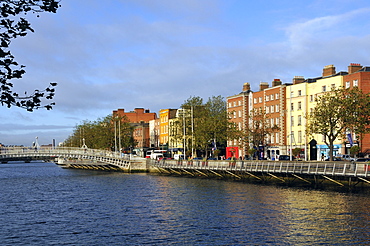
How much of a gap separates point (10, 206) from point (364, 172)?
3479 cm

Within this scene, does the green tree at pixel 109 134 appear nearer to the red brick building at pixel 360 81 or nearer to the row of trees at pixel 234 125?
the row of trees at pixel 234 125

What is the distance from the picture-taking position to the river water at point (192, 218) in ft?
111

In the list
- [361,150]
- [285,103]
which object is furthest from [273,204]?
[285,103]

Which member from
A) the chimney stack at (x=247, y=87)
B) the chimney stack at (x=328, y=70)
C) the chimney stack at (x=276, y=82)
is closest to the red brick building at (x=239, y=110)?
the chimney stack at (x=247, y=87)

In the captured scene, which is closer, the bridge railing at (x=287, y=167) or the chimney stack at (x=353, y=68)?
the bridge railing at (x=287, y=167)

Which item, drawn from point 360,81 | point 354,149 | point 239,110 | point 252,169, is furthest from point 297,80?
point 252,169

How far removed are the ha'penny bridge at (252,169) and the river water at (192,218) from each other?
2.89 m

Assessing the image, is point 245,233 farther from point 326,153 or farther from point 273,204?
point 326,153

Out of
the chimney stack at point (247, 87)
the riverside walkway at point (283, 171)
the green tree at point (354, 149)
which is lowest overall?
the riverside walkway at point (283, 171)

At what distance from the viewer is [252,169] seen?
7669 centimetres

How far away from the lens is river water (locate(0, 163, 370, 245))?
1337 inches

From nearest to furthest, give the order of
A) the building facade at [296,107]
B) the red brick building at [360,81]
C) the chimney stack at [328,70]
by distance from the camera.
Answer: the red brick building at [360,81], the building facade at [296,107], the chimney stack at [328,70]

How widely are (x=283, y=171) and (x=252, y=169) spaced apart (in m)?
8.68

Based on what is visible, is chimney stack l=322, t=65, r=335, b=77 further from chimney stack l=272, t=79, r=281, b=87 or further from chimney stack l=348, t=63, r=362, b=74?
chimney stack l=272, t=79, r=281, b=87
